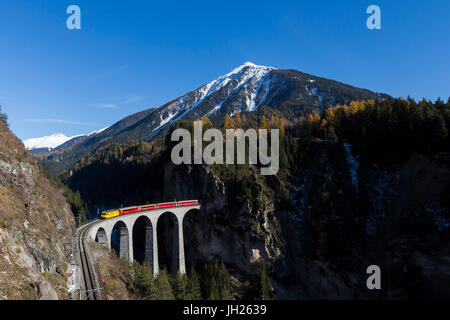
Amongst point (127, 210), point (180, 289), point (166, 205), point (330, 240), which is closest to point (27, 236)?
point (180, 289)

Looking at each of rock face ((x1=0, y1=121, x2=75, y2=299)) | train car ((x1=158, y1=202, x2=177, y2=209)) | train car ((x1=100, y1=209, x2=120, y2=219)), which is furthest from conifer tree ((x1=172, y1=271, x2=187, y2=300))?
train car ((x1=158, y1=202, x2=177, y2=209))

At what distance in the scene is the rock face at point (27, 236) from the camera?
65.0 ft

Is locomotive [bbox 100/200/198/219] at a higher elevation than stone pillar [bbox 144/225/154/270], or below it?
higher

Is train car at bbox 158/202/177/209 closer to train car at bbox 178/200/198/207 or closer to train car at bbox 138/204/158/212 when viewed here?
train car at bbox 138/204/158/212

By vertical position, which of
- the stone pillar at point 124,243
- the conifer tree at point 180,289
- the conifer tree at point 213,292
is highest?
the stone pillar at point 124,243

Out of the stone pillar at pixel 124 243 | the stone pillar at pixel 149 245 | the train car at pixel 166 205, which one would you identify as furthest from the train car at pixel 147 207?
the stone pillar at pixel 124 243

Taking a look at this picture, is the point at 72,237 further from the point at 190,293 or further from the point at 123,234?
the point at 190,293

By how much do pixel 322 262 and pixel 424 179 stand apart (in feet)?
92.6

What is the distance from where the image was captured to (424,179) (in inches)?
2143
